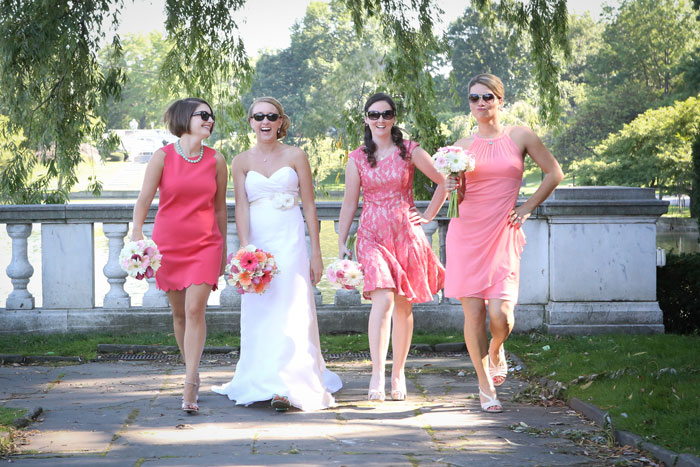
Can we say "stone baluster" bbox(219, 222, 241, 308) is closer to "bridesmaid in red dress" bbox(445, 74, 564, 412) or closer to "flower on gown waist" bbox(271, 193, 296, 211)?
"flower on gown waist" bbox(271, 193, 296, 211)

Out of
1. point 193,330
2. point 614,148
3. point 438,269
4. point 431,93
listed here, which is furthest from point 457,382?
point 614,148

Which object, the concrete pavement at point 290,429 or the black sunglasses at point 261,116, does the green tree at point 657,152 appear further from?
the black sunglasses at point 261,116

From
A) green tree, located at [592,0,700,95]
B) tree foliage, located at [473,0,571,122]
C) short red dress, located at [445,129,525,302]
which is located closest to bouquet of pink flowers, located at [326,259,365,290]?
short red dress, located at [445,129,525,302]

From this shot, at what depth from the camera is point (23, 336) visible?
7633 mm

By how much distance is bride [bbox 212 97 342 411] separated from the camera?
5586 mm

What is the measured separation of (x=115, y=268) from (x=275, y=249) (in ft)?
8.88

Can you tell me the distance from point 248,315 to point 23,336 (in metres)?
2.96

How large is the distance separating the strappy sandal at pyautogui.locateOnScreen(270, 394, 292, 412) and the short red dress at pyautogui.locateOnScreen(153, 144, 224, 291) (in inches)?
32.2

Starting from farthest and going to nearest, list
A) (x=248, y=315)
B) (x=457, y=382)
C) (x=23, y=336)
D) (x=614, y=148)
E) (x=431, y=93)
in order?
1. (x=614, y=148)
2. (x=431, y=93)
3. (x=23, y=336)
4. (x=457, y=382)
5. (x=248, y=315)

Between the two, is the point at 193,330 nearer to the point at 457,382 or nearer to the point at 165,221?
the point at 165,221

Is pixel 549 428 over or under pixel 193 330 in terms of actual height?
under

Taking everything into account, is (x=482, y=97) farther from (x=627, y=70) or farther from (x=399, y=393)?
(x=627, y=70)

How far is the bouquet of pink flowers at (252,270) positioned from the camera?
5.37 m

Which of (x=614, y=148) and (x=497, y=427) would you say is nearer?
(x=497, y=427)
